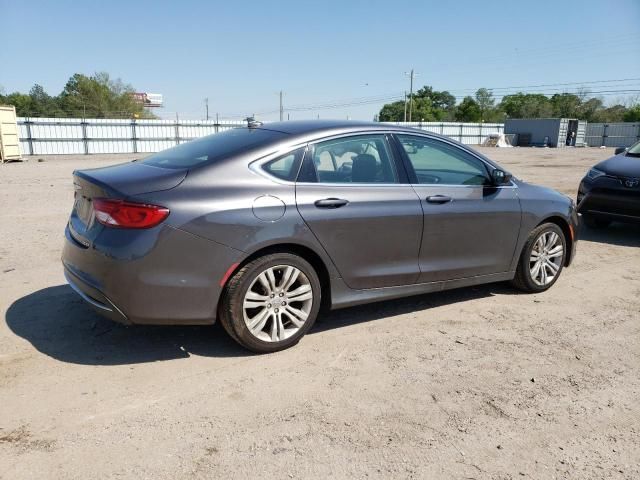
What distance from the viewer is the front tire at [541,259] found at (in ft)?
16.5

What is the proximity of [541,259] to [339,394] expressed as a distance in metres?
2.93

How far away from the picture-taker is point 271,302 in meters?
3.64

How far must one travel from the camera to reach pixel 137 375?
3.41 meters

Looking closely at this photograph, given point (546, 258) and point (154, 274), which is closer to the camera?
point (154, 274)

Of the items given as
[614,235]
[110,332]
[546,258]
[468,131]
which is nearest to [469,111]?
[468,131]

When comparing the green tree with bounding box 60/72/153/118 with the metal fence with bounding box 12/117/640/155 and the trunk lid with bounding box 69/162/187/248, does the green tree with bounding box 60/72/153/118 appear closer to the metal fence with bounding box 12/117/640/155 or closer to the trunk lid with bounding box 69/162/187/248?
the metal fence with bounding box 12/117/640/155

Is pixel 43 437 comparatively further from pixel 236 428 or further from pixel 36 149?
pixel 36 149

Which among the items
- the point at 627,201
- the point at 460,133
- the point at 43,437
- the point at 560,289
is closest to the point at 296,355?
the point at 43,437

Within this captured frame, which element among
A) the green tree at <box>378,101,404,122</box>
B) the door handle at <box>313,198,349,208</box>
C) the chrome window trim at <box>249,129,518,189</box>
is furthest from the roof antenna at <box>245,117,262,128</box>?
the green tree at <box>378,101,404,122</box>

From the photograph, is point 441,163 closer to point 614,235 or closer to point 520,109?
point 614,235

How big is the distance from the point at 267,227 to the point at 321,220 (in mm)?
429

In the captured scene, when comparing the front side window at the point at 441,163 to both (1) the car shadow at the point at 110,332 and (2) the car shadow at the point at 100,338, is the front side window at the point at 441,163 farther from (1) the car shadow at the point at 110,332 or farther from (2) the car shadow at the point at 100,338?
(2) the car shadow at the point at 100,338

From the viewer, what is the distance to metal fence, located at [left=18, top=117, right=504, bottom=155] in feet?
94.3

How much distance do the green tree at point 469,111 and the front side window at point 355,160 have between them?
96.1 meters
